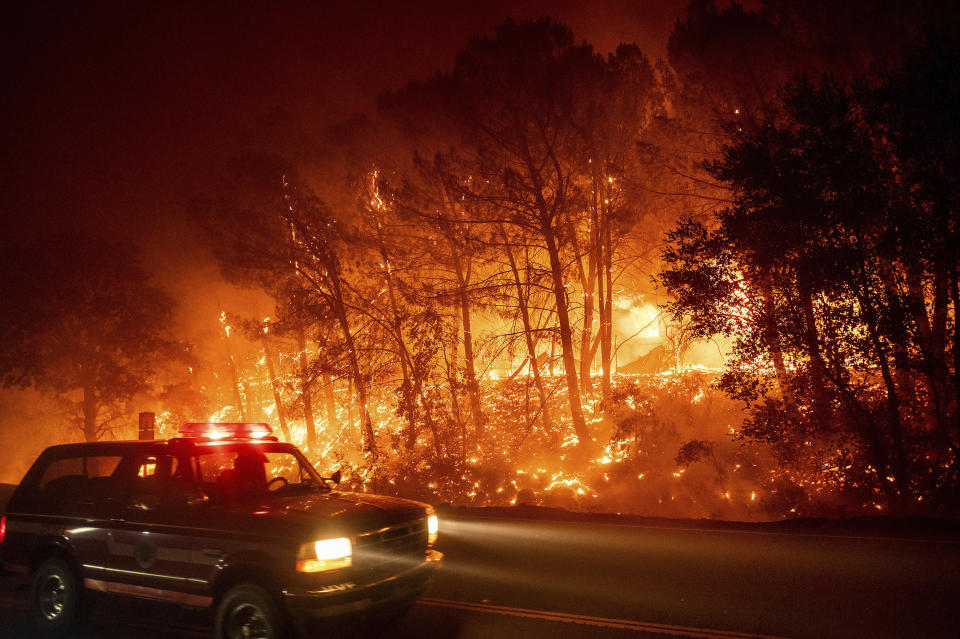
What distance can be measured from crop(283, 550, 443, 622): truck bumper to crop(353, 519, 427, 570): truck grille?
13 centimetres

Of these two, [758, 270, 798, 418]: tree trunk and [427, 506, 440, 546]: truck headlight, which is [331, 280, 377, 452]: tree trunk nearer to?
[758, 270, 798, 418]: tree trunk

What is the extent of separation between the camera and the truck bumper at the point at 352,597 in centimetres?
508

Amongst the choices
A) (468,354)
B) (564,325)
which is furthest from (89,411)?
(564,325)

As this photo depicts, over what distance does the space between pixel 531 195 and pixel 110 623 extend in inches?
612

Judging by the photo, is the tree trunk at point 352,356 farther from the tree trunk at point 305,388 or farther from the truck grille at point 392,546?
the truck grille at point 392,546

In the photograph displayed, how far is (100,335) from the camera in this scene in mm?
33469

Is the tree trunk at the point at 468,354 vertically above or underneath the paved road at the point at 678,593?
above

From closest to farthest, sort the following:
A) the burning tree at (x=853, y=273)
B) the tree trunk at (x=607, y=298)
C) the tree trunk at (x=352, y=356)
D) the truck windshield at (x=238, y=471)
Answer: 1. the truck windshield at (x=238, y=471)
2. the burning tree at (x=853, y=273)
3. the tree trunk at (x=607, y=298)
4. the tree trunk at (x=352, y=356)

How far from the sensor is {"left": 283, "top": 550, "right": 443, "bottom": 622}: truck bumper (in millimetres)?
5078

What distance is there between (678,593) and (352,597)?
327 cm

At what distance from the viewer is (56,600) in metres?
6.68

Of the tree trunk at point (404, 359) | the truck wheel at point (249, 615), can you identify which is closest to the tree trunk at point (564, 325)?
the tree trunk at point (404, 359)

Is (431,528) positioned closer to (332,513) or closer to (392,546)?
(392,546)

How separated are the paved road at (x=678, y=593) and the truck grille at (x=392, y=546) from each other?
2.31ft
